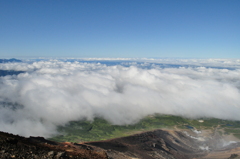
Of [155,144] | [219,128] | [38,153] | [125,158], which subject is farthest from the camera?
[219,128]

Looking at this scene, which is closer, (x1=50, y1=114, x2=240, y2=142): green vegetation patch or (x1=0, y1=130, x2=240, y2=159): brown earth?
(x1=0, y1=130, x2=240, y2=159): brown earth

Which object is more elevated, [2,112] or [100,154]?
[100,154]

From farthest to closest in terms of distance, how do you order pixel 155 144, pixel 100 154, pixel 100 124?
pixel 100 124 < pixel 155 144 < pixel 100 154

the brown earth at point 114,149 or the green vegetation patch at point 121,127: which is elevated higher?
the brown earth at point 114,149

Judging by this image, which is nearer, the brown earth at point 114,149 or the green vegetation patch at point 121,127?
the brown earth at point 114,149

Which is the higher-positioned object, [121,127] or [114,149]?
[114,149]

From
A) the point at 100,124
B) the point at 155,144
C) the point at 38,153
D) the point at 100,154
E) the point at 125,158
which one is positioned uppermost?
the point at 38,153

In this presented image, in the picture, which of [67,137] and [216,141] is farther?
[67,137]

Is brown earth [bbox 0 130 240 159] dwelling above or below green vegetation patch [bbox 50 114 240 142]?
above

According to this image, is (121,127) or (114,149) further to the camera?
(121,127)

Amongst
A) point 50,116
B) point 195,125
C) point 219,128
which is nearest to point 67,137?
point 50,116

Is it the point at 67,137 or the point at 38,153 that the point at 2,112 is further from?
the point at 38,153
